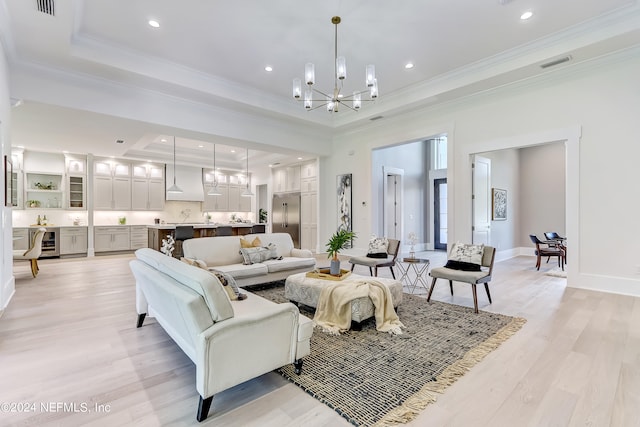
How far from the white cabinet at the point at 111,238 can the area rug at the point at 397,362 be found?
812 cm

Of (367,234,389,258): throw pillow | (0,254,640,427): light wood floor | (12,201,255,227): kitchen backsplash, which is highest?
(12,201,255,227): kitchen backsplash

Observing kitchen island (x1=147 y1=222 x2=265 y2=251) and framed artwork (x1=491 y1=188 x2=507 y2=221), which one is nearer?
kitchen island (x1=147 y1=222 x2=265 y2=251)

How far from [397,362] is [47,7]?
4.94 m

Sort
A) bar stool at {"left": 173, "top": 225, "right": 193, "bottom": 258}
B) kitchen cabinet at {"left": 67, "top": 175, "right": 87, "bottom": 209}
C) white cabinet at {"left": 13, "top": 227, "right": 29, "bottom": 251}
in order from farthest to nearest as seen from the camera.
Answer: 1. kitchen cabinet at {"left": 67, "top": 175, "right": 87, "bottom": 209}
2. white cabinet at {"left": 13, "top": 227, "right": 29, "bottom": 251}
3. bar stool at {"left": 173, "top": 225, "right": 193, "bottom": 258}

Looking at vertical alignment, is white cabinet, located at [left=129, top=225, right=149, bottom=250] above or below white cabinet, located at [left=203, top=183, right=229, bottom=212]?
below

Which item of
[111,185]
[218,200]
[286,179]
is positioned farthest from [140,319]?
[218,200]

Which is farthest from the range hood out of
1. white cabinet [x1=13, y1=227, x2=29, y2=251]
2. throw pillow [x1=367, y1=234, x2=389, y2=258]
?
throw pillow [x1=367, y1=234, x2=389, y2=258]

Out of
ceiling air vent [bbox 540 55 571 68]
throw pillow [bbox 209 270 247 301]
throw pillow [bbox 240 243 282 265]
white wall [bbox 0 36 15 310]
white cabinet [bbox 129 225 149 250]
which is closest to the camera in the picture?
throw pillow [bbox 209 270 247 301]

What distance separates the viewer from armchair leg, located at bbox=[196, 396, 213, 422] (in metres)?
1.76

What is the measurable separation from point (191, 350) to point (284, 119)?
590 cm

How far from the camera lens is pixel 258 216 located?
1183 centimetres

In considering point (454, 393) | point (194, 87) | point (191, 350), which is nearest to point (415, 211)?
point (194, 87)

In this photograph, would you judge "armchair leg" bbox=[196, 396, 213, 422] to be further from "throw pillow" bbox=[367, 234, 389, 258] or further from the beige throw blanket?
"throw pillow" bbox=[367, 234, 389, 258]

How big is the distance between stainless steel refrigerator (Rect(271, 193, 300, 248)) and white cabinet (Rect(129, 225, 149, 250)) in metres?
4.08
